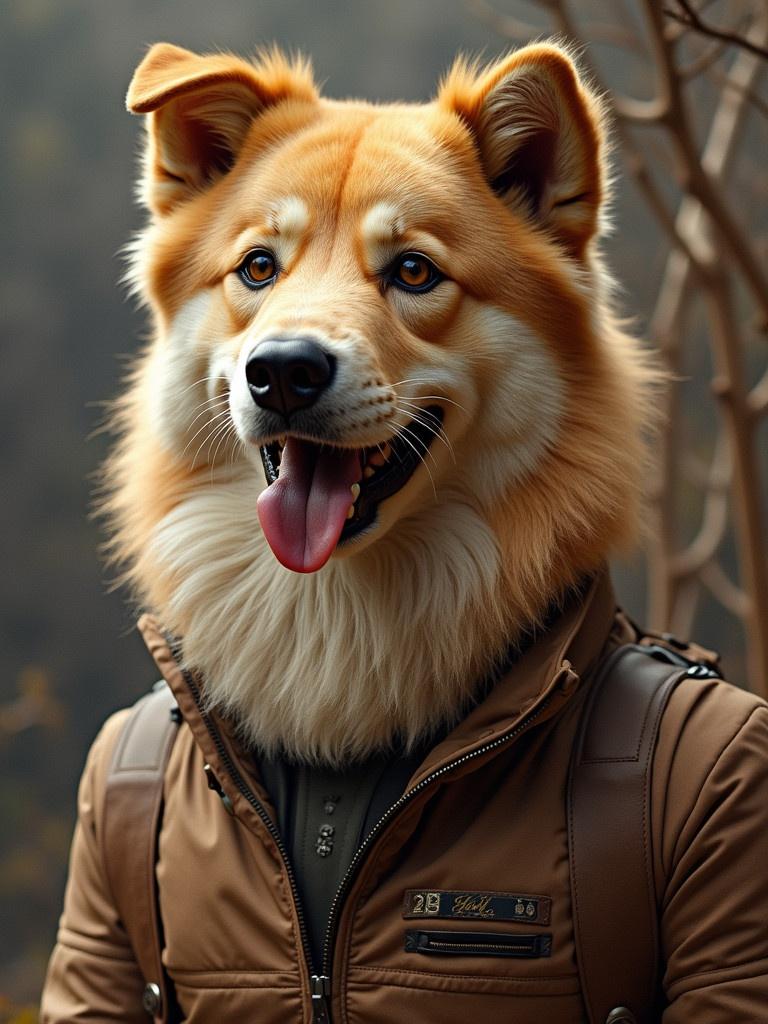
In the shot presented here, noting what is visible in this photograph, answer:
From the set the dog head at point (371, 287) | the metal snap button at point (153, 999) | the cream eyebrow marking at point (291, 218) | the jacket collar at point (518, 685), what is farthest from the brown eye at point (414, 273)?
the metal snap button at point (153, 999)

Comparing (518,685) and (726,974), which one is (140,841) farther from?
(726,974)

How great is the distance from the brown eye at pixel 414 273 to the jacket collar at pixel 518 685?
1.66 ft

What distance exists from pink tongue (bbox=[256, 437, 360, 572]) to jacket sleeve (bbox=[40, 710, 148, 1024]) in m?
0.54

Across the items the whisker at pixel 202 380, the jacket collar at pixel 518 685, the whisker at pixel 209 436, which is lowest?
the jacket collar at pixel 518 685

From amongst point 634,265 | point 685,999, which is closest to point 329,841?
point 685,999

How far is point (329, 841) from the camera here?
1.65 meters

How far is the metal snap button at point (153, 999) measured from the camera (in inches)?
69.2

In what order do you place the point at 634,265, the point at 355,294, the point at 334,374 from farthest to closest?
the point at 634,265, the point at 355,294, the point at 334,374

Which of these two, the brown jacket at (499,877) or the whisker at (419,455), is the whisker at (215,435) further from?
the brown jacket at (499,877)

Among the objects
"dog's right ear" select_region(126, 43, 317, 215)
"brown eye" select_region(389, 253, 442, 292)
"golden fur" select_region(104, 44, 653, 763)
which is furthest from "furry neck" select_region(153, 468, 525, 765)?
"dog's right ear" select_region(126, 43, 317, 215)

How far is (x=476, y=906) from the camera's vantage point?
1.55 metres

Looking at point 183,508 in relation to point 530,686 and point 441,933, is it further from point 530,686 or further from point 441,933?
point 441,933

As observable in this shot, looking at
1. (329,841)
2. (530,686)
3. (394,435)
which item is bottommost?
(329,841)

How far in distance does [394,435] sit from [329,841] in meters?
0.58
